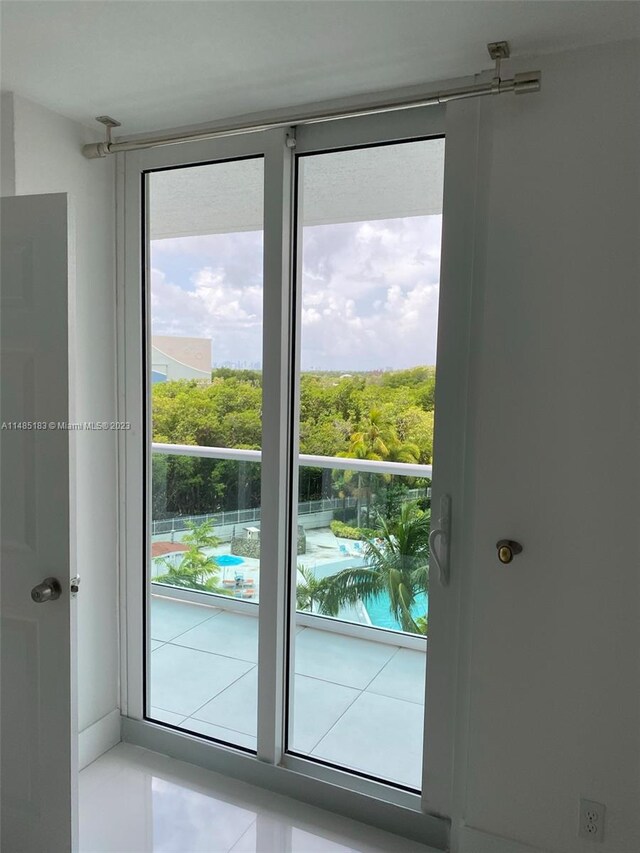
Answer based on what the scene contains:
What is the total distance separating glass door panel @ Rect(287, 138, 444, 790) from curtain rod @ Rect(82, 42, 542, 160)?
0.68ft

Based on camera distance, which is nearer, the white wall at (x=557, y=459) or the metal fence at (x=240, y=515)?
the white wall at (x=557, y=459)

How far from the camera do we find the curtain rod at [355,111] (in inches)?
60.1

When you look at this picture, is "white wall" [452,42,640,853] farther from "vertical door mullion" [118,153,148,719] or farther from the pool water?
"vertical door mullion" [118,153,148,719]

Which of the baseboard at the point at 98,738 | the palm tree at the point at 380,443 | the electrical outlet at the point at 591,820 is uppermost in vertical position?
the palm tree at the point at 380,443

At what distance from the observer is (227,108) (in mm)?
1943

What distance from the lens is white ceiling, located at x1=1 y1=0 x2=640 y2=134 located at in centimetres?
137

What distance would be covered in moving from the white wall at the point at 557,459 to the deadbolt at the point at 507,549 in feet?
0.11

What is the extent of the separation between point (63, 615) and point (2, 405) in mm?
597

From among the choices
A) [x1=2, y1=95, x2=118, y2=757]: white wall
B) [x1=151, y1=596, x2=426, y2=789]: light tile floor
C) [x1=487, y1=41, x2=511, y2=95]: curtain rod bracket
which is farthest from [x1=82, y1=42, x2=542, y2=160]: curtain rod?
[x1=151, y1=596, x2=426, y2=789]: light tile floor

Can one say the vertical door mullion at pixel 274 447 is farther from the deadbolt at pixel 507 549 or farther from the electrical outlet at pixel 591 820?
the electrical outlet at pixel 591 820

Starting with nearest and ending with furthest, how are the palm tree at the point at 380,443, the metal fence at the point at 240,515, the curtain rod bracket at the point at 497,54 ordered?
the curtain rod bracket at the point at 497,54, the palm tree at the point at 380,443, the metal fence at the point at 240,515

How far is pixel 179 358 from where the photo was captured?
89.5 inches

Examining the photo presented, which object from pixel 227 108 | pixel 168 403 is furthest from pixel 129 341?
pixel 227 108

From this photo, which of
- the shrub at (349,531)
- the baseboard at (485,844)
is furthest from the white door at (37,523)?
the baseboard at (485,844)
